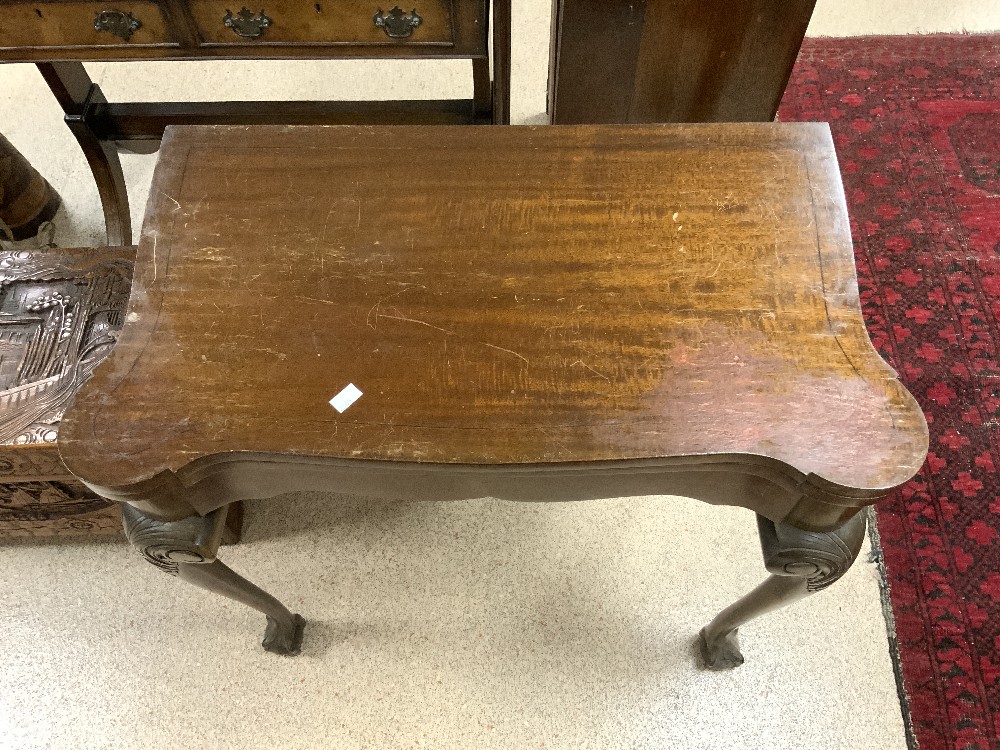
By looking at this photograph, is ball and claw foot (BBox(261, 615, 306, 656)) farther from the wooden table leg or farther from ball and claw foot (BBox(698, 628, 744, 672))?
the wooden table leg

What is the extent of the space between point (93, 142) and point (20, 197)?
23 centimetres

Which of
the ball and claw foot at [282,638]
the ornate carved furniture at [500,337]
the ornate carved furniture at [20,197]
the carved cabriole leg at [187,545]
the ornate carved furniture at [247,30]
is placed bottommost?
the ball and claw foot at [282,638]

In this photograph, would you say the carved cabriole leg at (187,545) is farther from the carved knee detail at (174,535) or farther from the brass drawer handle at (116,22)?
the brass drawer handle at (116,22)

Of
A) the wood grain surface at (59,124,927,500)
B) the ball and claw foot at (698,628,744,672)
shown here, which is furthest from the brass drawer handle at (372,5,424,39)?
the ball and claw foot at (698,628,744,672)

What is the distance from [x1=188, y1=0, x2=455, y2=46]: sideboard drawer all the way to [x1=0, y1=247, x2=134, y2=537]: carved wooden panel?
41cm

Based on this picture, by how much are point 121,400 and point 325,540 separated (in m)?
0.69

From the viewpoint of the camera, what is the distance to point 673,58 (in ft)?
4.69

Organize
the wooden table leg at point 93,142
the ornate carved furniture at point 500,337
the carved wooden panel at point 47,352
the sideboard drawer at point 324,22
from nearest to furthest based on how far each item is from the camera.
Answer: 1. the ornate carved furniture at point 500,337
2. the carved wooden panel at point 47,352
3. the sideboard drawer at point 324,22
4. the wooden table leg at point 93,142

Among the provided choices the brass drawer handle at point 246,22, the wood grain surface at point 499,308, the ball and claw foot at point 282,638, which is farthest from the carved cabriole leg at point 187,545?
the brass drawer handle at point 246,22

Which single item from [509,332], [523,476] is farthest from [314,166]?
[523,476]

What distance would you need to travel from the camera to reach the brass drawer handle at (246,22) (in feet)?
4.18

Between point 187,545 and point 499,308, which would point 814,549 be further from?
point 187,545

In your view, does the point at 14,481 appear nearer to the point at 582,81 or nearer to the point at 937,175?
the point at 582,81

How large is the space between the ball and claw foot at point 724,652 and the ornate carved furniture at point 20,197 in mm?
1732
